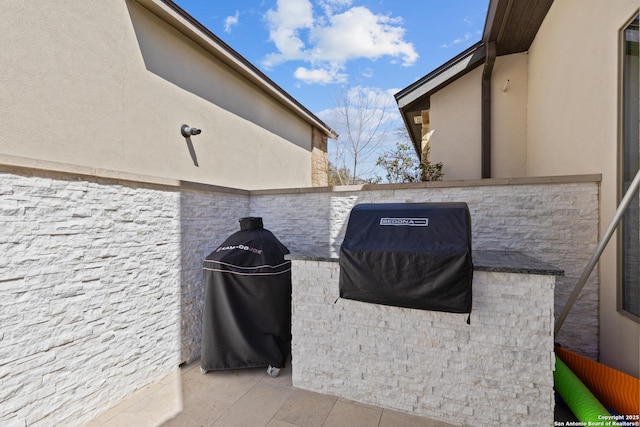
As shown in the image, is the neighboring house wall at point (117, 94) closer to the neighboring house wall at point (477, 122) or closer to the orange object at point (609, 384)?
the neighboring house wall at point (477, 122)

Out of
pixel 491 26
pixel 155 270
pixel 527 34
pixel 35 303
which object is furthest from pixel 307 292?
pixel 527 34

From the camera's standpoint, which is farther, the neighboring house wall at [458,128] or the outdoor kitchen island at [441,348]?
the neighboring house wall at [458,128]

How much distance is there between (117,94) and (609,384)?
19.7 feet

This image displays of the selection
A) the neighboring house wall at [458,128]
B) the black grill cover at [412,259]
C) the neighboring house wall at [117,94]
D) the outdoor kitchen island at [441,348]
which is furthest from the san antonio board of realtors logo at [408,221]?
the neighboring house wall at [458,128]

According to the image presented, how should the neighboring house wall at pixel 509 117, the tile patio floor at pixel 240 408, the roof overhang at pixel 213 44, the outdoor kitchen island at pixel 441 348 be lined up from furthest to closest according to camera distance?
the neighboring house wall at pixel 509 117 < the roof overhang at pixel 213 44 < the tile patio floor at pixel 240 408 < the outdoor kitchen island at pixel 441 348

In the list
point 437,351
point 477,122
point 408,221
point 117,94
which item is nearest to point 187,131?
point 117,94

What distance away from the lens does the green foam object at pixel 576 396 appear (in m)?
2.20

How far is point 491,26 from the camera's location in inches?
193

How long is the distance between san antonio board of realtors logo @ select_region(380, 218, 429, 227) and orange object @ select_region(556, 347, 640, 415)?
1997 mm

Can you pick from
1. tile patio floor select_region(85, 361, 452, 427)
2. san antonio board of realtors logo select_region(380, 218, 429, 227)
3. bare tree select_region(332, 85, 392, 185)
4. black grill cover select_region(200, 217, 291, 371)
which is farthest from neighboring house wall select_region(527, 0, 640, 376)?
bare tree select_region(332, 85, 392, 185)

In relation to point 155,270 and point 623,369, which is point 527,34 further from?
point 155,270

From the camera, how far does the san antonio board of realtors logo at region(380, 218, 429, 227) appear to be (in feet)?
8.89

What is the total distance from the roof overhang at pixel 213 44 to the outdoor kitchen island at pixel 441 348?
412 centimetres

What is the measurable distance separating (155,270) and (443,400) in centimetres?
328
